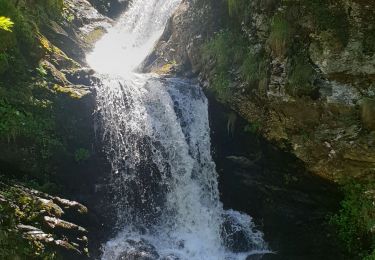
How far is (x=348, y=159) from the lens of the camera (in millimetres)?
9375

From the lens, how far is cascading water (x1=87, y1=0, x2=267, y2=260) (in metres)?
9.90

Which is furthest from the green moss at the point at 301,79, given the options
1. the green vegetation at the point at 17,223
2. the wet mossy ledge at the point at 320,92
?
the green vegetation at the point at 17,223

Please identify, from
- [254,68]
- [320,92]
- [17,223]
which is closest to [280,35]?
[254,68]

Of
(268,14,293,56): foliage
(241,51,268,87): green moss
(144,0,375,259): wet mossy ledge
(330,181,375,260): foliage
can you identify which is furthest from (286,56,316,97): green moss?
(330,181,375,260): foliage

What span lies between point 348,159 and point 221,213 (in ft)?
10.8

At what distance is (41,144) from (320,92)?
634cm

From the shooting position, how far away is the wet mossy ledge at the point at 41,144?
309 inches

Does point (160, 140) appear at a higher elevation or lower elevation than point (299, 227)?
Answer: higher

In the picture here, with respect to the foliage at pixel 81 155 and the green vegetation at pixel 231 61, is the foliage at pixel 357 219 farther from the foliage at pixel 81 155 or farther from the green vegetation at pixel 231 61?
the foliage at pixel 81 155

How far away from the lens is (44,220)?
8133mm

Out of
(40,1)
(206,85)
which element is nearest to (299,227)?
(206,85)

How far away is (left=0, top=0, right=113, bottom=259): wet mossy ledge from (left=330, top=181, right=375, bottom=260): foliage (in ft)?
18.2

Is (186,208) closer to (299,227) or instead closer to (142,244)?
(142,244)

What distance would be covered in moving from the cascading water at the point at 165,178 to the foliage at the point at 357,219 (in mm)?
1904
